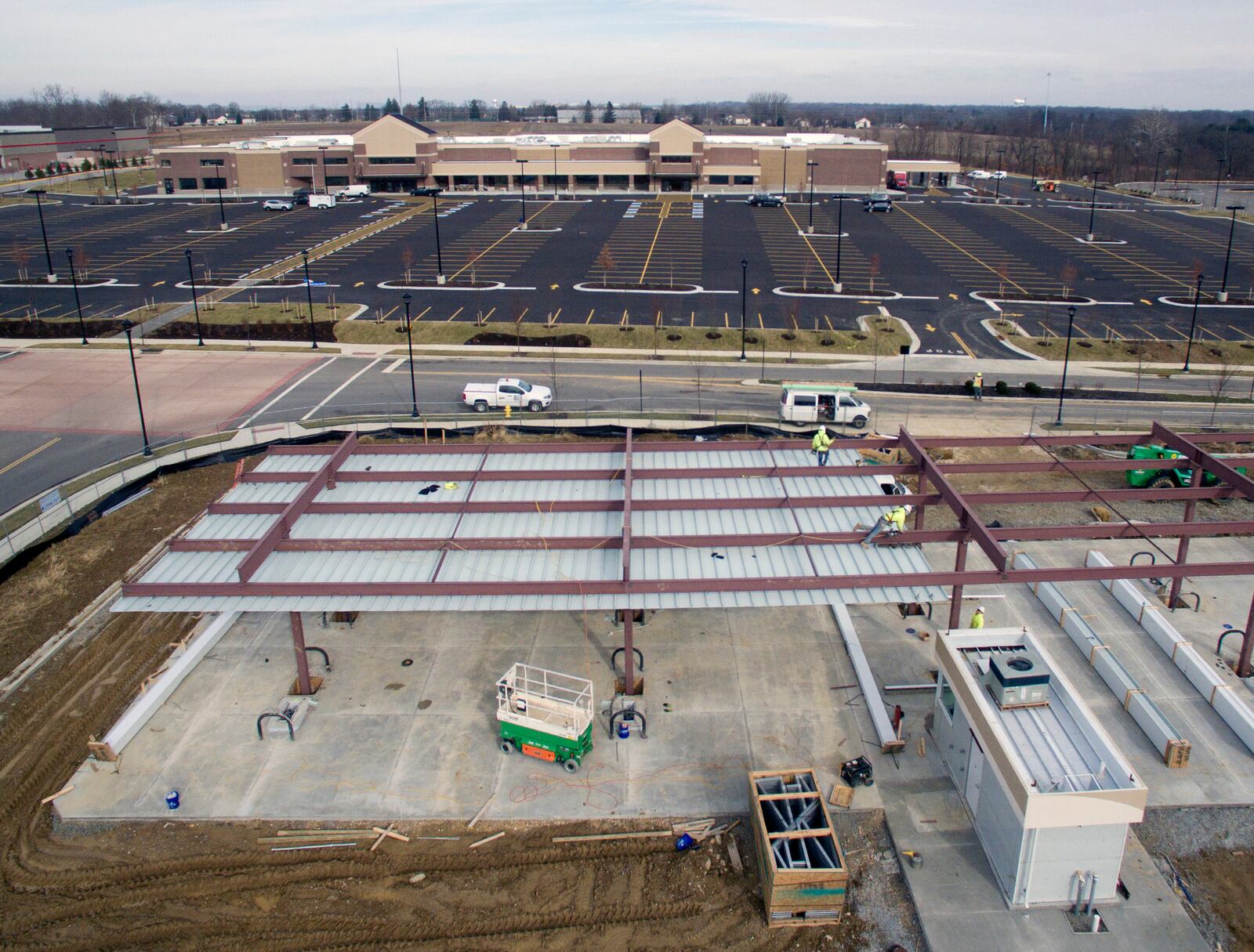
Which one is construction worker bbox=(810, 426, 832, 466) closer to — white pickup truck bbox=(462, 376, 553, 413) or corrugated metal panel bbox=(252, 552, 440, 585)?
corrugated metal panel bbox=(252, 552, 440, 585)

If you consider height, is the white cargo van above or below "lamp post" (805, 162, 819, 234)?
below

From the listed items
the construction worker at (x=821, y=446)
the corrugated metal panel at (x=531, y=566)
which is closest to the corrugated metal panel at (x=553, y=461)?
the corrugated metal panel at (x=531, y=566)

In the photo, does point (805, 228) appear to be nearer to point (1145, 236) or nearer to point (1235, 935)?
point (1145, 236)

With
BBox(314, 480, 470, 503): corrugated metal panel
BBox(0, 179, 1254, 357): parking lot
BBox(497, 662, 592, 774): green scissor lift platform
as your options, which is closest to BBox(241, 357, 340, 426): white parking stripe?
BBox(0, 179, 1254, 357): parking lot

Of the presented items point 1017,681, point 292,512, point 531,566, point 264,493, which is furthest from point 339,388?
point 1017,681

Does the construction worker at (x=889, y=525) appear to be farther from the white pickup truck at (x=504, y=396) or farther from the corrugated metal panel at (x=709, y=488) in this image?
the white pickup truck at (x=504, y=396)

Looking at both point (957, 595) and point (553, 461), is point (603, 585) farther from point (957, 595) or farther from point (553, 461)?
point (957, 595)
